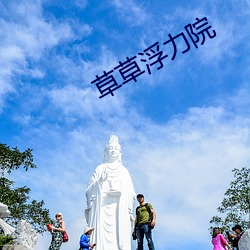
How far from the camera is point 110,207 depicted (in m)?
13.8

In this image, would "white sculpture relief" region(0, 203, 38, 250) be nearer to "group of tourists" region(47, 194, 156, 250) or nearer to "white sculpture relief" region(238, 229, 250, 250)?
"group of tourists" region(47, 194, 156, 250)

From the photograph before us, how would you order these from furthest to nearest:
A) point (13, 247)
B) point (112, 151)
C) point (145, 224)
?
point (112, 151)
point (13, 247)
point (145, 224)

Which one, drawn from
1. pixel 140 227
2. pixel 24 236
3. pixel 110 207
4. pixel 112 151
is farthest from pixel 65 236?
pixel 112 151

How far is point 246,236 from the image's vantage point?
30.1 feet

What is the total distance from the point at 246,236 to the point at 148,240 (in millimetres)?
2174

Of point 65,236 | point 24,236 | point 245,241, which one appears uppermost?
point 24,236

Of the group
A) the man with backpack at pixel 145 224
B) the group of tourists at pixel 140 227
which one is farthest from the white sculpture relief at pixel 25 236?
the man with backpack at pixel 145 224

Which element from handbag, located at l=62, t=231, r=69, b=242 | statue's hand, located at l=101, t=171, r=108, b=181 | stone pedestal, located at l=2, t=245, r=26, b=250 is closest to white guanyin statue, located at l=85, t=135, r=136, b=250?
statue's hand, located at l=101, t=171, r=108, b=181

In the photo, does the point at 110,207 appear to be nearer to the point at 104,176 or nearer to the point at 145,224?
the point at 104,176

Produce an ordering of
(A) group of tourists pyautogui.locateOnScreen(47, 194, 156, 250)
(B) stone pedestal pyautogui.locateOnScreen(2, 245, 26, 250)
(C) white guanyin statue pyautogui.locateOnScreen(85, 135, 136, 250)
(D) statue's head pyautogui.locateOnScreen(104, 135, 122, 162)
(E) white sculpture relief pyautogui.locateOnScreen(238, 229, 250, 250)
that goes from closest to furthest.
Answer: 1. (E) white sculpture relief pyautogui.locateOnScreen(238, 229, 250, 250)
2. (A) group of tourists pyautogui.locateOnScreen(47, 194, 156, 250)
3. (B) stone pedestal pyautogui.locateOnScreen(2, 245, 26, 250)
4. (C) white guanyin statue pyautogui.locateOnScreen(85, 135, 136, 250)
5. (D) statue's head pyautogui.locateOnScreen(104, 135, 122, 162)

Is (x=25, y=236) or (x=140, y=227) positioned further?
(x=25, y=236)

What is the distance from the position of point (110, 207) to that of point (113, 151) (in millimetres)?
1741

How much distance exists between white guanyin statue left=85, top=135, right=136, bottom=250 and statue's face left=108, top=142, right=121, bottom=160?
309mm

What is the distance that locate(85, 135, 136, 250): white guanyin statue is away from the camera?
1344 centimetres
